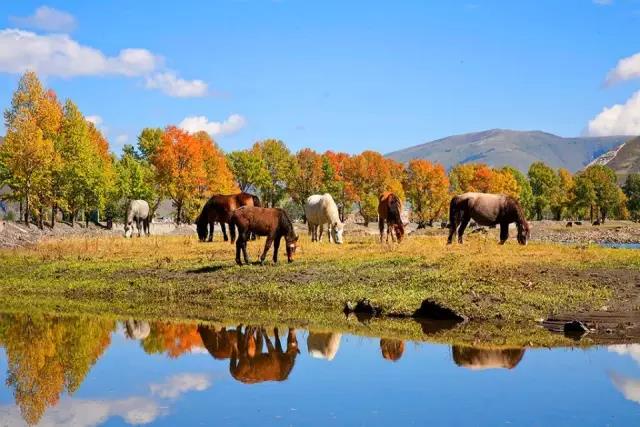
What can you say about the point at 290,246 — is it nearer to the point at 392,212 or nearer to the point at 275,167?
the point at 392,212

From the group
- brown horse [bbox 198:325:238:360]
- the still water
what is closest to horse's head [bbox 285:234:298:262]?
brown horse [bbox 198:325:238:360]

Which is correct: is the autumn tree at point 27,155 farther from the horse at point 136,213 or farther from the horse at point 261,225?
the horse at point 261,225

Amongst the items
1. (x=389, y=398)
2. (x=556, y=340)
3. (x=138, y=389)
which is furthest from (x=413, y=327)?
(x=138, y=389)

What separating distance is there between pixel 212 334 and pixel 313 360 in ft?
12.3

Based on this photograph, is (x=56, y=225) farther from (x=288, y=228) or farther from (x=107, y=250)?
(x=288, y=228)

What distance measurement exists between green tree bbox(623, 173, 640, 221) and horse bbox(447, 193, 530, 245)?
11585cm

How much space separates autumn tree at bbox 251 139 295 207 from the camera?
359 feet

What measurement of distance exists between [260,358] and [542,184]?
4848 inches

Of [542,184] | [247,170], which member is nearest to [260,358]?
[247,170]

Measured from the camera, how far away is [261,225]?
26359 millimetres

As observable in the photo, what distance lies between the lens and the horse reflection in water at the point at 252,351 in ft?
47.5

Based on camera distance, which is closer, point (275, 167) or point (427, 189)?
point (275, 167)

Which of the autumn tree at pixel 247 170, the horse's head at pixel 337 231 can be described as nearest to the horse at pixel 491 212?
the horse's head at pixel 337 231

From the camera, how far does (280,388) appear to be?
1324cm
